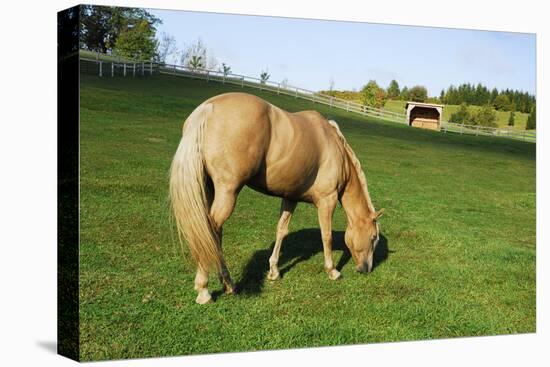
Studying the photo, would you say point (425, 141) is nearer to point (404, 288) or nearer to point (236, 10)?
point (404, 288)

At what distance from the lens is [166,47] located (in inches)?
232

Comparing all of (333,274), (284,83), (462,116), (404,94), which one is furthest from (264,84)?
(462,116)

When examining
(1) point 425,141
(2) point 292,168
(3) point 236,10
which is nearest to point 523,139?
(1) point 425,141

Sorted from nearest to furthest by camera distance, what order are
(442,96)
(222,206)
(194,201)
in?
(194,201) → (222,206) → (442,96)

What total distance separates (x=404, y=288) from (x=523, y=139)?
2.79 meters

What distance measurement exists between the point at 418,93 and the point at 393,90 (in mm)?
387

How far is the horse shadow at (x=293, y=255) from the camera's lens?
20.1 ft

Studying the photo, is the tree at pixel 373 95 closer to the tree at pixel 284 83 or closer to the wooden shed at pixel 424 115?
the wooden shed at pixel 424 115

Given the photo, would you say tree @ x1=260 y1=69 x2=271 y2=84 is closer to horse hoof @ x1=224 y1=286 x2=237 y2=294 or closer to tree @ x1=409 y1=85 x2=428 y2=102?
tree @ x1=409 y1=85 x2=428 y2=102

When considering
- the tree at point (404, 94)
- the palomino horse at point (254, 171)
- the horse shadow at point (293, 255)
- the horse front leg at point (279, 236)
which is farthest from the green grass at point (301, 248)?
the tree at point (404, 94)

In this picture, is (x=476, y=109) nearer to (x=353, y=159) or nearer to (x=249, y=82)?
(x=353, y=159)

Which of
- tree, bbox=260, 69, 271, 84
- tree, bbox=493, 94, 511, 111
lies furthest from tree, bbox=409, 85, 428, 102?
tree, bbox=260, 69, 271, 84

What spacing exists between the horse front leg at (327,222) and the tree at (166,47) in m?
2.19

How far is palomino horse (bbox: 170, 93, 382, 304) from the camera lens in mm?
5039
